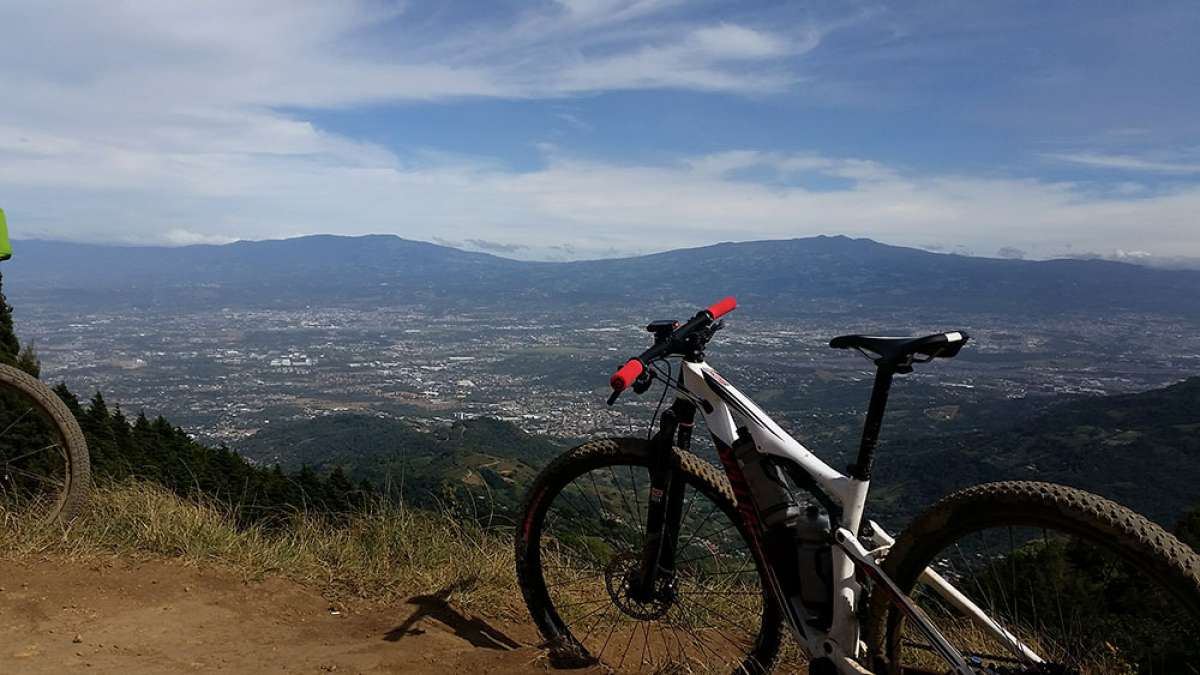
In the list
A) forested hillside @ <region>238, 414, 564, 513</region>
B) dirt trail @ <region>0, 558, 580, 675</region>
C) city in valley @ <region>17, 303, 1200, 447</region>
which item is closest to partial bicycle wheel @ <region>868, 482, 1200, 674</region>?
dirt trail @ <region>0, 558, 580, 675</region>

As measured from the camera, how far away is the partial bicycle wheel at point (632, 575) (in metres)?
2.97

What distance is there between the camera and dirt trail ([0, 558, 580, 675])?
2.97m

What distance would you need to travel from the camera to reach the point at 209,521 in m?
4.36

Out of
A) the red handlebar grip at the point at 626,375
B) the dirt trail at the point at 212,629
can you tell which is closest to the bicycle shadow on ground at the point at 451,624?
the dirt trail at the point at 212,629

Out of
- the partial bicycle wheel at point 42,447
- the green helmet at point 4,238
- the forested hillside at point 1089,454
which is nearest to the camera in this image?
the partial bicycle wheel at point 42,447

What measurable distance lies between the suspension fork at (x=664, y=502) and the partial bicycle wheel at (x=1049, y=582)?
36.7 inches

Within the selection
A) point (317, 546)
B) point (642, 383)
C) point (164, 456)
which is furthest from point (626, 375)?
point (164, 456)

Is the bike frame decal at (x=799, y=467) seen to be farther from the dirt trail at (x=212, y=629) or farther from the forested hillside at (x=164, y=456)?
the forested hillside at (x=164, y=456)

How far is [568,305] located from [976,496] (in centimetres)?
16413

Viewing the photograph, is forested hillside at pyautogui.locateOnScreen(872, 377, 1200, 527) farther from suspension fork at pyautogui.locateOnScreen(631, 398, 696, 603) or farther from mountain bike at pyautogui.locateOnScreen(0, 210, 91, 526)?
mountain bike at pyautogui.locateOnScreen(0, 210, 91, 526)

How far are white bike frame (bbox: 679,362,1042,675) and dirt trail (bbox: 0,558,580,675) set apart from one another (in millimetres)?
1354

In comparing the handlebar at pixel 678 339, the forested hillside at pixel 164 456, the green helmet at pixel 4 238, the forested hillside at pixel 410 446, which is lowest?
the forested hillside at pixel 410 446

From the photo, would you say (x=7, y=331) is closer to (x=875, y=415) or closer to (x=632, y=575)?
(x=632, y=575)

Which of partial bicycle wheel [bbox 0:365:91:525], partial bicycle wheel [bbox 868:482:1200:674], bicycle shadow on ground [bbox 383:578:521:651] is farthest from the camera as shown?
partial bicycle wheel [bbox 0:365:91:525]
